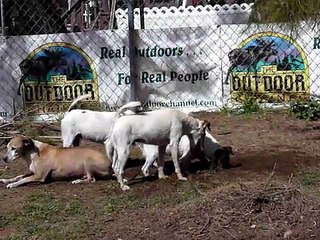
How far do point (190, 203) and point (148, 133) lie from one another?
1.71 metres

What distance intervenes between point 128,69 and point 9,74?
1.84m

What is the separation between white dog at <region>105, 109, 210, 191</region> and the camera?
7.94 m

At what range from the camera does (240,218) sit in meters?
6.02

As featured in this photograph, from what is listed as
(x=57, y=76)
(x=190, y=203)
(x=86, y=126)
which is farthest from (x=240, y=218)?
(x=57, y=76)

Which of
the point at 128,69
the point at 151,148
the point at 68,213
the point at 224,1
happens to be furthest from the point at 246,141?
the point at 224,1

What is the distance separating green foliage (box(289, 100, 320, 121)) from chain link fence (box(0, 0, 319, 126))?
0.42m

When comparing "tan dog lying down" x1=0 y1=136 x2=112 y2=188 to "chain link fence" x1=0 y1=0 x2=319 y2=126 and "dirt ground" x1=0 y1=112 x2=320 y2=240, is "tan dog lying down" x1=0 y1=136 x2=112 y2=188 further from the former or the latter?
"chain link fence" x1=0 y1=0 x2=319 y2=126

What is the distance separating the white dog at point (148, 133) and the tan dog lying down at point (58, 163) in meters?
0.25

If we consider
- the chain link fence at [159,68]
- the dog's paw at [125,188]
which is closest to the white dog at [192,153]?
the dog's paw at [125,188]

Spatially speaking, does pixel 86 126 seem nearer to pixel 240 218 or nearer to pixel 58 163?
pixel 58 163

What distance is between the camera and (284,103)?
12281 mm

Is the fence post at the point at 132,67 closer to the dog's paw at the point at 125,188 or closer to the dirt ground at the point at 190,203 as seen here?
the dirt ground at the point at 190,203

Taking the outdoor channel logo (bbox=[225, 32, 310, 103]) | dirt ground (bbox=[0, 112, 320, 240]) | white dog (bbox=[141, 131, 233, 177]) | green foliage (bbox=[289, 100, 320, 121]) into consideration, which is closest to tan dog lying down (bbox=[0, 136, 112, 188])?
dirt ground (bbox=[0, 112, 320, 240])

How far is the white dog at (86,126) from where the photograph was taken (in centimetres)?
915
